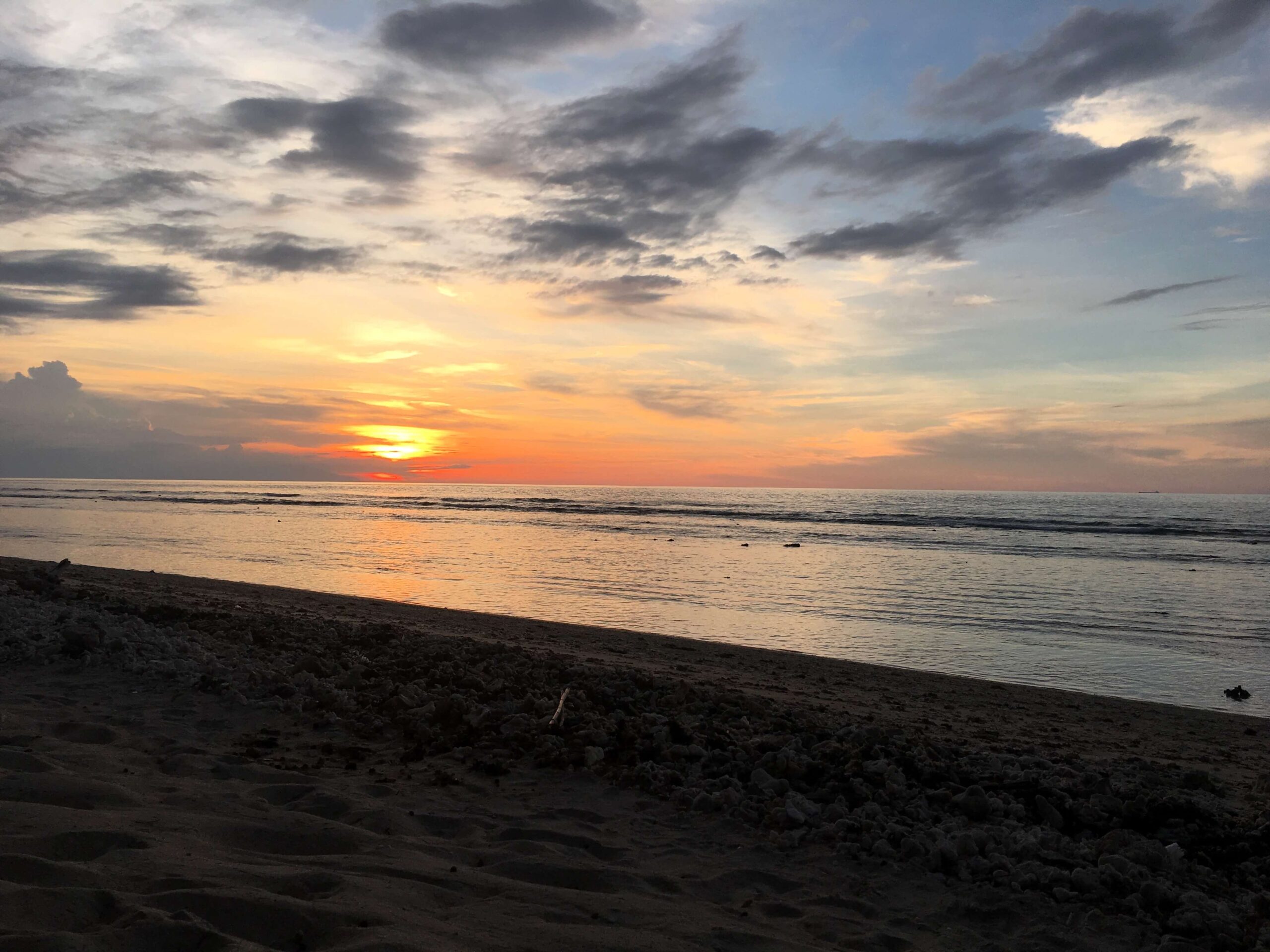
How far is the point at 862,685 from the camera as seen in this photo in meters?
11.0

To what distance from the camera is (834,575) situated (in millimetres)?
25953

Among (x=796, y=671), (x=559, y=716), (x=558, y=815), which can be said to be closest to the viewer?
(x=558, y=815)

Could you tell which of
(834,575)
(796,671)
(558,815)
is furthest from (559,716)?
(834,575)

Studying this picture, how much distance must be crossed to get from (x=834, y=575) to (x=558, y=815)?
2207cm

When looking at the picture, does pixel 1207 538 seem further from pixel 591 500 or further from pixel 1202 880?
pixel 591 500

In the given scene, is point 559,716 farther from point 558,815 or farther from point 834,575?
point 834,575

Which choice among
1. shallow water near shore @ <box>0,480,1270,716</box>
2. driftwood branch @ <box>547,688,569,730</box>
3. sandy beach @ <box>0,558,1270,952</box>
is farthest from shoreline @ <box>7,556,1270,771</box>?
driftwood branch @ <box>547,688,569,730</box>

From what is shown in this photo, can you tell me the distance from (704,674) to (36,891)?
8825 mm

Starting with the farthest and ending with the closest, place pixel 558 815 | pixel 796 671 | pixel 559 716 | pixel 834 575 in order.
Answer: pixel 834 575
pixel 796 671
pixel 559 716
pixel 558 815

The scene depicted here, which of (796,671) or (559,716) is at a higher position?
(559,716)

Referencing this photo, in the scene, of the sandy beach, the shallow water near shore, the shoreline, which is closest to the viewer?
the sandy beach

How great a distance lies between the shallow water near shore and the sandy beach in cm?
550

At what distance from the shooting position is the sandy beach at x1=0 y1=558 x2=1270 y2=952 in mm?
3529

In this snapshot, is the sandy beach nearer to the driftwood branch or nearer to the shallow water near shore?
the driftwood branch
